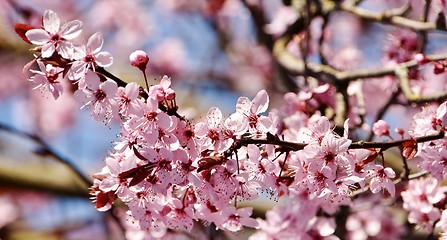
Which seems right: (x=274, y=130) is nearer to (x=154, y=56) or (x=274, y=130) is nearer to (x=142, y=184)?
(x=142, y=184)

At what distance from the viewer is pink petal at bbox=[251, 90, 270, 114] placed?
1772 millimetres

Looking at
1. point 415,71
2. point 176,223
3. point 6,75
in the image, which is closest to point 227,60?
point 6,75

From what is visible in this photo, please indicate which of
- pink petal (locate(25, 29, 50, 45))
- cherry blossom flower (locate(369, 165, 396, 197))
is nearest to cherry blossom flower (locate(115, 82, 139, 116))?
pink petal (locate(25, 29, 50, 45))

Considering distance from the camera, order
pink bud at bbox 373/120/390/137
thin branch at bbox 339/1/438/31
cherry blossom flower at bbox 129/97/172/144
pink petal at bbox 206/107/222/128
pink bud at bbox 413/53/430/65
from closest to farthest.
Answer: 1. cherry blossom flower at bbox 129/97/172/144
2. pink petal at bbox 206/107/222/128
3. pink bud at bbox 373/120/390/137
4. pink bud at bbox 413/53/430/65
5. thin branch at bbox 339/1/438/31

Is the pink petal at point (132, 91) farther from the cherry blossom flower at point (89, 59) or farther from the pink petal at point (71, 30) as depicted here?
the pink petal at point (71, 30)

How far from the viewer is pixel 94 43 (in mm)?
1680

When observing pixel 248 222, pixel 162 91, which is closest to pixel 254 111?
pixel 162 91

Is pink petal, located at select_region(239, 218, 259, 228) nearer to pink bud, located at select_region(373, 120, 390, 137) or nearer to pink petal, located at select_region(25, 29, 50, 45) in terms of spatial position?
pink bud, located at select_region(373, 120, 390, 137)

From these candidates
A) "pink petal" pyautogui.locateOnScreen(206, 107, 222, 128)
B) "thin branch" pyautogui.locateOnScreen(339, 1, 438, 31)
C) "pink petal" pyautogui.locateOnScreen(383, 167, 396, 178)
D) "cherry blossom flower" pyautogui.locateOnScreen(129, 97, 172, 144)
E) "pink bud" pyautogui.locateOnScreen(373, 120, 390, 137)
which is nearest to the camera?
"cherry blossom flower" pyautogui.locateOnScreen(129, 97, 172, 144)

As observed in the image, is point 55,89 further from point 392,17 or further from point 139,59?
point 392,17

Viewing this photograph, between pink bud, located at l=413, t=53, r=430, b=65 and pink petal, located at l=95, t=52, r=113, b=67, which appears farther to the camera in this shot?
pink bud, located at l=413, t=53, r=430, b=65

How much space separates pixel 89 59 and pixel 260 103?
0.46 meters

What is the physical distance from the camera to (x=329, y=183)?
176 cm

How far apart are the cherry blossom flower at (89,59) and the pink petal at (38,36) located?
92 mm
